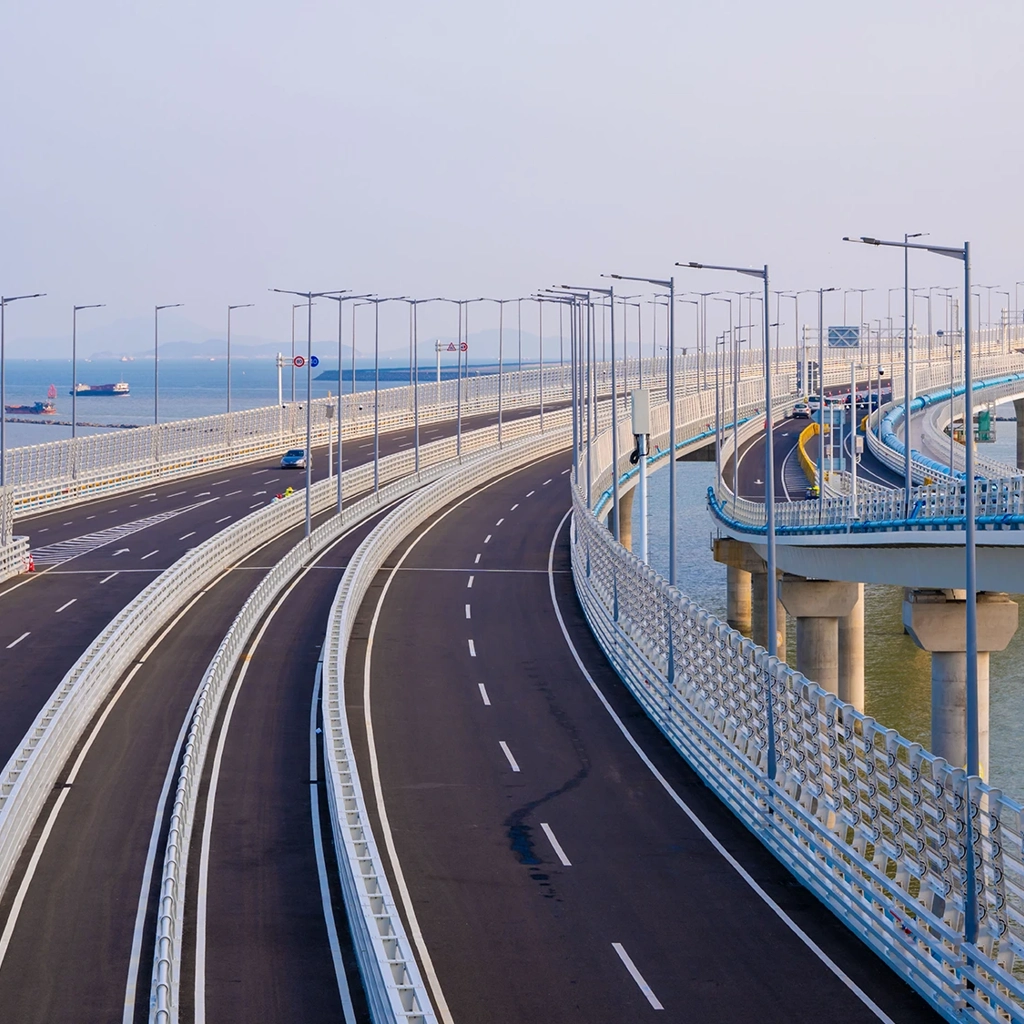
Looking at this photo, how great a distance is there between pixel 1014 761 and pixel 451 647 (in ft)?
62.1

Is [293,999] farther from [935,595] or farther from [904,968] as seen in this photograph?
[935,595]

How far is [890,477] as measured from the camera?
86.0 m

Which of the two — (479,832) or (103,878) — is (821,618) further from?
(103,878)

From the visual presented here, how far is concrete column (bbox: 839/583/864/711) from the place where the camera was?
5597 cm

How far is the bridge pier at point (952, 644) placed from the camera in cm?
4028

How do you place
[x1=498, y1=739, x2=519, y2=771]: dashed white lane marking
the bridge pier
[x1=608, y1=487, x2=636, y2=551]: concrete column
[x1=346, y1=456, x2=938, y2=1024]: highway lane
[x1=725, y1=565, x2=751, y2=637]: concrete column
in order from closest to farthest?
[x1=346, y1=456, x2=938, y2=1024]: highway lane
[x1=498, y1=739, x2=519, y2=771]: dashed white lane marking
the bridge pier
[x1=725, y1=565, x2=751, y2=637]: concrete column
[x1=608, y1=487, x2=636, y2=551]: concrete column

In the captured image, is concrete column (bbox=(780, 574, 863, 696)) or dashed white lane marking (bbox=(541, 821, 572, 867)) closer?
dashed white lane marking (bbox=(541, 821, 572, 867))

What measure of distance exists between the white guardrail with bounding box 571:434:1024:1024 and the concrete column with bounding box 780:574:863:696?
20.2 m

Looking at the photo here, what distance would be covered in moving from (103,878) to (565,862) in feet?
22.7

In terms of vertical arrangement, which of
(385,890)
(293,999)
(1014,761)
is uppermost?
(385,890)

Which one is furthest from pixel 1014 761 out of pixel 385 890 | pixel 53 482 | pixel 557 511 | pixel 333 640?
pixel 53 482

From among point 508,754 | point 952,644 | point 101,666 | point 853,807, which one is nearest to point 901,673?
point 952,644

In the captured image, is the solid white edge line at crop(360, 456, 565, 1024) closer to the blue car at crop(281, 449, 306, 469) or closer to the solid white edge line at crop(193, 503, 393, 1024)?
the solid white edge line at crop(193, 503, 393, 1024)

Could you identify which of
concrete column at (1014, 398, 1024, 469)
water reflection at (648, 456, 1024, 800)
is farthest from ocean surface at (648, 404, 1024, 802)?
concrete column at (1014, 398, 1024, 469)
